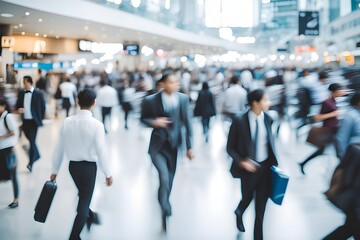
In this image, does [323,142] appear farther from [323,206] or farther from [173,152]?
[173,152]

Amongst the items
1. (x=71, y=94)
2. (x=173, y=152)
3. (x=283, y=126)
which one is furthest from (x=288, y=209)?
(x=71, y=94)

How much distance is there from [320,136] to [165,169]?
8.58 ft

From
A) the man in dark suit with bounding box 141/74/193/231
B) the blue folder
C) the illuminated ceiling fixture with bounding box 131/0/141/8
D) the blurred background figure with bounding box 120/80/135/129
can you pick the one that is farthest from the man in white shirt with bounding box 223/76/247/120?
the illuminated ceiling fixture with bounding box 131/0/141/8

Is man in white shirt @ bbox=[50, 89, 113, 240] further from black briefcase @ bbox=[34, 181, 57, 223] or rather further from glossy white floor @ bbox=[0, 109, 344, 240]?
glossy white floor @ bbox=[0, 109, 344, 240]

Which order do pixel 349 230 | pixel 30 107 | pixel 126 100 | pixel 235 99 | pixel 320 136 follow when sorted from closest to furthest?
pixel 349 230
pixel 320 136
pixel 30 107
pixel 235 99
pixel 126 100

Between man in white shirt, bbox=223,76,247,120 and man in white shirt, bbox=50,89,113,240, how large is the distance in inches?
221

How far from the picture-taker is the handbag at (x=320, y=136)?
20.7 feet

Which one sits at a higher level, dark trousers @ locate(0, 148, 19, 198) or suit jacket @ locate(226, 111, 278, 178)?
suit jacket @ locate(226, 111, 278, 178)

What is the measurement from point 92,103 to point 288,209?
9.75 feet

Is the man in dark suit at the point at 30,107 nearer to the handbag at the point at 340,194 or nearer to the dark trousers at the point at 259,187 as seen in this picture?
the dark trousers at the point at 259,187

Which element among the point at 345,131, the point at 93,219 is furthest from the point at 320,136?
the point at 93,219

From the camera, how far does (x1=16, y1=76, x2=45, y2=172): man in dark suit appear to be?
7379mm

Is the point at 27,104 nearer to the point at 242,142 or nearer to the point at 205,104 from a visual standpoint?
the point at 205,104

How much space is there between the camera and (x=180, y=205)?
5.74 meters
